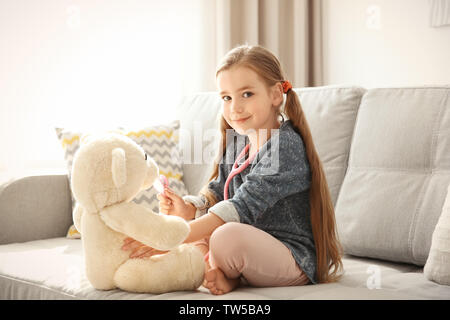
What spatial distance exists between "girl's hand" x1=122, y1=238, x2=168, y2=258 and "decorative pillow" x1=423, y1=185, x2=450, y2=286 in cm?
62

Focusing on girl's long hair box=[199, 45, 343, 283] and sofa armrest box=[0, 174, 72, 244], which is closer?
girl's long hair box=[199, 45, 343, 283]

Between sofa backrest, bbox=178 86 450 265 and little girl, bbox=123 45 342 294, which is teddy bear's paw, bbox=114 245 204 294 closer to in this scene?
little girl, bbox=123 45 342 294

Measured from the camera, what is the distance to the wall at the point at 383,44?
99.9 inches

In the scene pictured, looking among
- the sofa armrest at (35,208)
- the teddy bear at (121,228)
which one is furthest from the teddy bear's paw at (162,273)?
the sofa armrest at (35,208)

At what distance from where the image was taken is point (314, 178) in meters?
1.29

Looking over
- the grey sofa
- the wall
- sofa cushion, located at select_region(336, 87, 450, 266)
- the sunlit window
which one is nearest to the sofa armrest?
the grey sofa

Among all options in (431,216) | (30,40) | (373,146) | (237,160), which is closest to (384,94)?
(373,146)

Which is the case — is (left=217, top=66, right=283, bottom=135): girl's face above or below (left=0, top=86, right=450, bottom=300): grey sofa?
above

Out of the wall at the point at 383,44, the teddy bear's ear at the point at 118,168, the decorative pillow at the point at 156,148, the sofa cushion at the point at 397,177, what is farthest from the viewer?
the wall at the point at 383,44

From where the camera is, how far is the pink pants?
1.15m

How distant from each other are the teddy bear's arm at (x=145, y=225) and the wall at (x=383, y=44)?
1628 mm

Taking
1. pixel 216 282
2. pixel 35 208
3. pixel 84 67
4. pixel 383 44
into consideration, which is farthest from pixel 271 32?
pixel 216 282

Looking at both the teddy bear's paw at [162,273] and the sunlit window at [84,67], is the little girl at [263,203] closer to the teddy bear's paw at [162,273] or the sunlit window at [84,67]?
the teddy bear's paw at [162,273]
